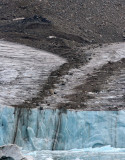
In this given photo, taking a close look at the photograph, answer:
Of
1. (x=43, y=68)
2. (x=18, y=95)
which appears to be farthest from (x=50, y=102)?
(x=43, y=68)

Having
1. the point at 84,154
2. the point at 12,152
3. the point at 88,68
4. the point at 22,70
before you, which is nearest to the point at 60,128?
the point at 84,154

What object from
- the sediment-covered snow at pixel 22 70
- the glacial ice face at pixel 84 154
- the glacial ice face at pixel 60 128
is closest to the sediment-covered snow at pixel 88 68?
the sediment-covered snow at pixel 22 70

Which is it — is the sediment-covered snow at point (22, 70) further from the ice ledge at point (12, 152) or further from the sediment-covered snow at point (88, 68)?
the ice ledge at point (12, 152)

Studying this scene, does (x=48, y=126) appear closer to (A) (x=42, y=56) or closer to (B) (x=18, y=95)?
(B) (x=18, y=95)

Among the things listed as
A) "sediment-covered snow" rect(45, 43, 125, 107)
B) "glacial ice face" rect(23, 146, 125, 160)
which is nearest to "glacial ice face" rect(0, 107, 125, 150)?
"glacial ice face" rect(23, 146, 125, 160)

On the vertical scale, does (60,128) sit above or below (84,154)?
above

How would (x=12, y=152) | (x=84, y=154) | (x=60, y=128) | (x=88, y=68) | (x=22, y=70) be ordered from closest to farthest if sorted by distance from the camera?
(x=12, y=152)
(x=84, y=154)
(x=60, y=128)
(x=22, y=70)
(x=88, y=68)

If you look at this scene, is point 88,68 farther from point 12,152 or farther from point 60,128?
point 12,152

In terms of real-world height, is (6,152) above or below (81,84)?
above
